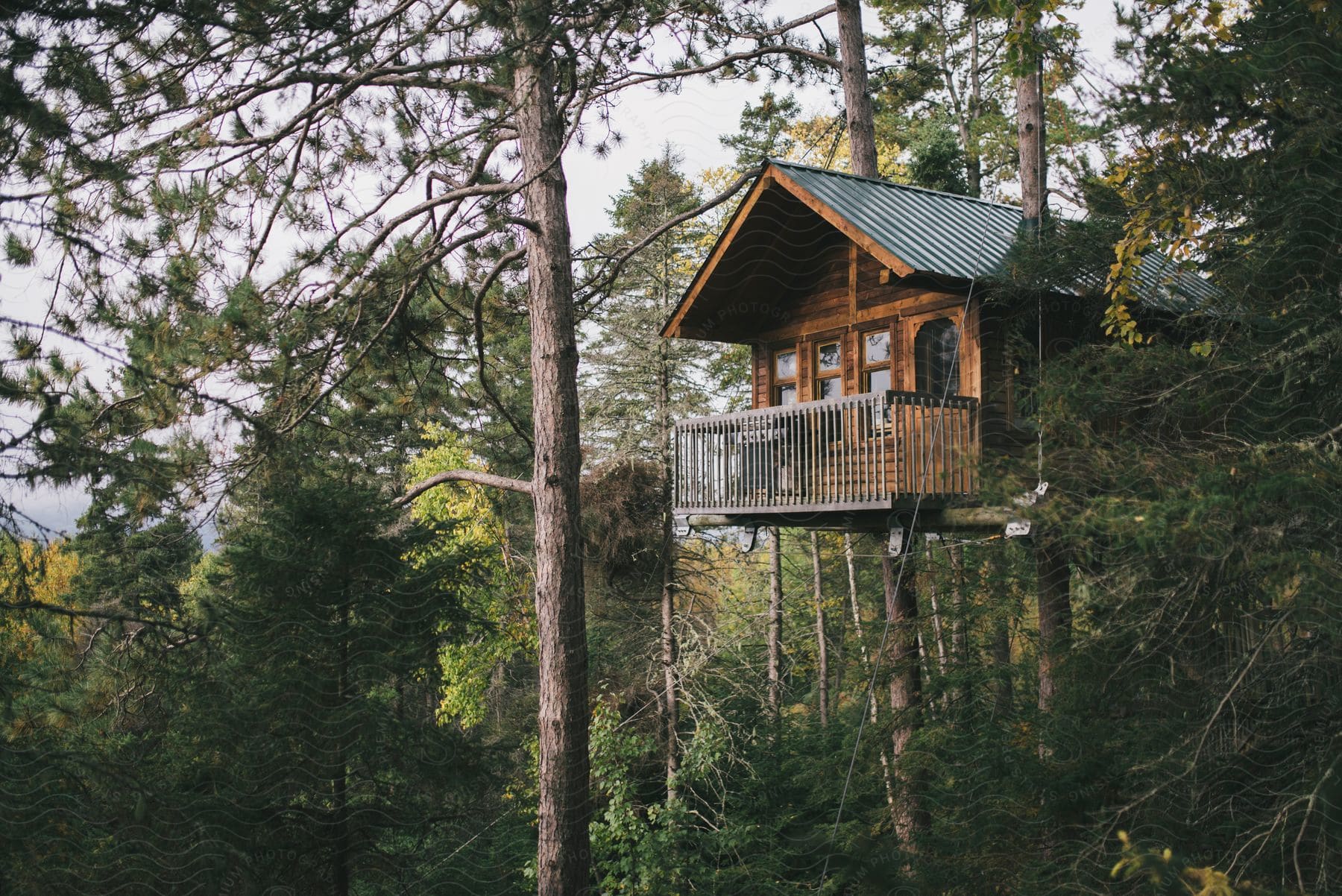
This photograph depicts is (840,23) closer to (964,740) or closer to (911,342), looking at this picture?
(911,342)

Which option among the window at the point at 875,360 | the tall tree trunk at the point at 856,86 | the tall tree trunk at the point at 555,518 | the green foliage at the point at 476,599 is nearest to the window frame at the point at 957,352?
the window at the point at 875,360

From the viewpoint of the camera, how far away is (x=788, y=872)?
12.9 metres

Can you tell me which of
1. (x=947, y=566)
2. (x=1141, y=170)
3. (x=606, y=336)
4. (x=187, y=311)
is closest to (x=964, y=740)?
(x=947, y=566)

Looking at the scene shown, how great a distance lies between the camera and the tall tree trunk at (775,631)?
16.2 meters

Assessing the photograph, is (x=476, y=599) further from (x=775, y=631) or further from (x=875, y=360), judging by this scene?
(x=875, y=360)

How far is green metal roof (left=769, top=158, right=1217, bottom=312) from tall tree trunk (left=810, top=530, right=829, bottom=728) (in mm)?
8642

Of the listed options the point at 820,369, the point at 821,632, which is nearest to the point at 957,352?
the point at 820,369

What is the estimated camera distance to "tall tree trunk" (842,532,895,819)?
10750 mm

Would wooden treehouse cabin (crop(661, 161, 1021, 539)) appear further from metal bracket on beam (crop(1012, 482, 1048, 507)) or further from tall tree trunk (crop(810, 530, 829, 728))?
tall tree trunk (crop(810, 530, 829, 728))

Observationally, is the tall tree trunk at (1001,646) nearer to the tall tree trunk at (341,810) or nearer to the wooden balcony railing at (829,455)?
the wooden balcony railing at (829,455)

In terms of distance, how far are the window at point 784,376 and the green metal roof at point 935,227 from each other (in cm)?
188

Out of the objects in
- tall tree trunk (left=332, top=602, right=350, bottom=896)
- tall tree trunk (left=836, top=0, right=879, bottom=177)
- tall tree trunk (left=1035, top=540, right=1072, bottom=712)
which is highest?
tall tree trunk (left=836, top=0, right=879, bottom=177)

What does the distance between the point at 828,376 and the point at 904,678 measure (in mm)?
3223

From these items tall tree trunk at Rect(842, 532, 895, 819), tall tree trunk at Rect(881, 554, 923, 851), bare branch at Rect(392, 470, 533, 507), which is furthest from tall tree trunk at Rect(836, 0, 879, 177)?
bare branch at Rect(392, 470, 533, 507)
